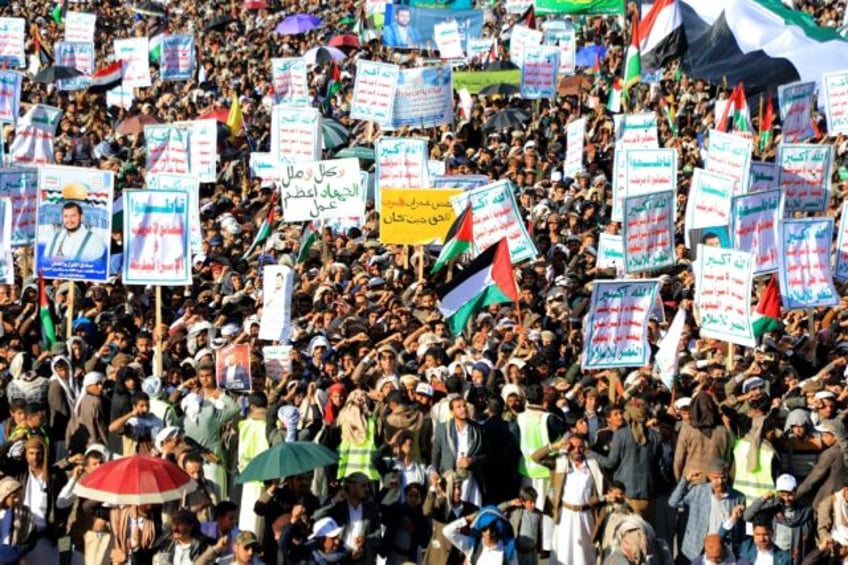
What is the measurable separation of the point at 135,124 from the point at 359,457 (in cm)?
1619

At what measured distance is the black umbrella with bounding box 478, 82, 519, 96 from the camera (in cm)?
2884

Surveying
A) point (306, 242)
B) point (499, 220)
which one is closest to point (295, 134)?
point (306, 242)

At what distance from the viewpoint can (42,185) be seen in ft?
59.5

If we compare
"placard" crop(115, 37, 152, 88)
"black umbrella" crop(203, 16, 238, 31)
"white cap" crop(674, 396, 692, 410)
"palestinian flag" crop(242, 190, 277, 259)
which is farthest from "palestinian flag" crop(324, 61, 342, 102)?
"white cap" crop(674, 396, 692, 410)

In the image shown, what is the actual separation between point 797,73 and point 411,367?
14.2 metres

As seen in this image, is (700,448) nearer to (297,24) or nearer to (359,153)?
(359,153)

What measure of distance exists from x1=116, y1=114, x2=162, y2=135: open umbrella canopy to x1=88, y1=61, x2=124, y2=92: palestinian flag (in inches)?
100

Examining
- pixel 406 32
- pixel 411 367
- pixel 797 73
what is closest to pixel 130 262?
pixel 411 367

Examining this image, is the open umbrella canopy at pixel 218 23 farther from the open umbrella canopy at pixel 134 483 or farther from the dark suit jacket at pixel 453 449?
the open umbrella canopy at pixel 134 483

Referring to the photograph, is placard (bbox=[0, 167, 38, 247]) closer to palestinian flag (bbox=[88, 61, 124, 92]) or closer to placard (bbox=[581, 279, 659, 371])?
placard (bbox=[581, 279, 659, 371])

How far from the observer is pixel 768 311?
622 inches

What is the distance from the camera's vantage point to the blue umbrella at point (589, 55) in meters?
32.7

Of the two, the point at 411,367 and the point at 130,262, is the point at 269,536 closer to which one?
the point at 411,367

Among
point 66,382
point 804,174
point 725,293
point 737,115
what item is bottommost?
point 66,382
